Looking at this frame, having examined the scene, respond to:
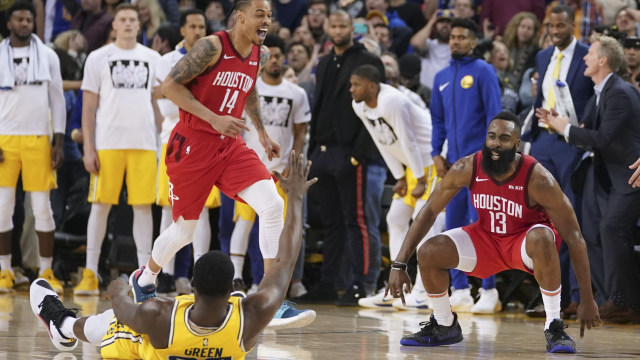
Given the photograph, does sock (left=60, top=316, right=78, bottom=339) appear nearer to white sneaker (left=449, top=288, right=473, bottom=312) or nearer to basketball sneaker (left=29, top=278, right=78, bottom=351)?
basketball sneaker (left=29, top=278, right=78, bottom=351)

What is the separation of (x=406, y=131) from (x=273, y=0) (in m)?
5.29

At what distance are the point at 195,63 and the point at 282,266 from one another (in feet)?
7.05

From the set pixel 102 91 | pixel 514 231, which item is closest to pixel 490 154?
pixel 514 231

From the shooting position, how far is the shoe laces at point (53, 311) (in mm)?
5305

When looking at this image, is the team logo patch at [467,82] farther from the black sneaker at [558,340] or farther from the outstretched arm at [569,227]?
the black sneaker at [558,340]

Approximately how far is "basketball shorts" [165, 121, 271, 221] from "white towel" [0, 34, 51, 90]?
11.9 ft

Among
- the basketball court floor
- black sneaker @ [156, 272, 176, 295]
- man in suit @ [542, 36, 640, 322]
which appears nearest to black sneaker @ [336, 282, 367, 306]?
the basketball court floor

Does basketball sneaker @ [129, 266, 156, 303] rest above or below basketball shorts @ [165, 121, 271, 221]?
below

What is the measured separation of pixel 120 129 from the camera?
9188 mm

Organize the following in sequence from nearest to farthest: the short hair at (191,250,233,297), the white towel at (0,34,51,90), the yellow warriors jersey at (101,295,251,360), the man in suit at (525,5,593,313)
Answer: the short hair at (191,250,233,297) < the yellow warriors jersey at (101,295,251,360) < the man in suit at (525,5,593,313) < the white towel at (0,34,51,90)

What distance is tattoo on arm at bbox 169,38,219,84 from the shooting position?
6164mm

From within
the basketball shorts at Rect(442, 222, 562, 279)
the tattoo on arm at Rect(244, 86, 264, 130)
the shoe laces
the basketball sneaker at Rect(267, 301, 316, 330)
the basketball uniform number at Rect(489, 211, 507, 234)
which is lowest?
the basketball sneaker at Rect(267, 301, 316, 330)

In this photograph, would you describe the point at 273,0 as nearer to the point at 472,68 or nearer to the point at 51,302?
the point at 472,68

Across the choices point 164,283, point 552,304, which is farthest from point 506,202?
point 164,283
